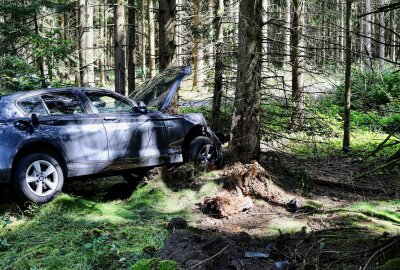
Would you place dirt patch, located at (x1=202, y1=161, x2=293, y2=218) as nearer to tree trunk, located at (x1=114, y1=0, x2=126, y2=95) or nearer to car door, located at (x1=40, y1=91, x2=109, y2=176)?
car door, located at (x1=40, y1=91, x2=109, y2=176)

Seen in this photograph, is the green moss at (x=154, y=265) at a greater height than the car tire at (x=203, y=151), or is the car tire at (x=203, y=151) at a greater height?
the car tire at (x=203, y=151)

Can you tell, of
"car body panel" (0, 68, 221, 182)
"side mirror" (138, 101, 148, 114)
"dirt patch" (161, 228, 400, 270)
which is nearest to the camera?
"dirt patch" (161, 228, 400, 270)

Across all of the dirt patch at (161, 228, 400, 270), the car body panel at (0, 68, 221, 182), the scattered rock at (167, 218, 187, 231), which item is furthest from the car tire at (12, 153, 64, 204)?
the dirt patch at (161, 228, 400, 270)

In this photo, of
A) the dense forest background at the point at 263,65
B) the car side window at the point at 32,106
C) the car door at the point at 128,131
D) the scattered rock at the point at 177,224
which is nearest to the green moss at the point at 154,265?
the scattered rock at the point at 177,224

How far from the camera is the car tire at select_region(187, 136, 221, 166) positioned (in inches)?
337

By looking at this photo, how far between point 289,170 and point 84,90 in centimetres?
438

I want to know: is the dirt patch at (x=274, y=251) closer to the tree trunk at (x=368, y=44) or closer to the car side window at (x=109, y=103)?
the tree trunk at (x=368, y=44)

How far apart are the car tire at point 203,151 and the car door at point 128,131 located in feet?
2.18

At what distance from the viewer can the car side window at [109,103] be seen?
24.5ft

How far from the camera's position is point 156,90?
29.0 feet

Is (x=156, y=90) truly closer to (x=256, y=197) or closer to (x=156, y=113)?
(x=156, y=113)

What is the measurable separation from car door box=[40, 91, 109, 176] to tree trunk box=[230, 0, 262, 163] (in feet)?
8.38

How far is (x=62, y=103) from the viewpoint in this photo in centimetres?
703

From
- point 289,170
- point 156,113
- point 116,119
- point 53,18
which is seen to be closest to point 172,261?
point 116,119
